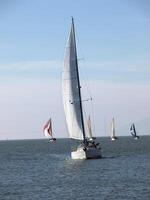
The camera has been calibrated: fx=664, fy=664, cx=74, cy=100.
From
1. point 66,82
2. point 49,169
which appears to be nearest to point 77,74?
point 66,82

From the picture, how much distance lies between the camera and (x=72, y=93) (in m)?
83.1

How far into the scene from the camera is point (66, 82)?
82688 mm

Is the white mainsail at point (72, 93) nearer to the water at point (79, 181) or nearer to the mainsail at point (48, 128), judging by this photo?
the water at point (79, 181)

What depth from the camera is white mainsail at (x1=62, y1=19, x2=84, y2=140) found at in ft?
271

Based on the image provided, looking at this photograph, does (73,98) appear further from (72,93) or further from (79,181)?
(79,181)

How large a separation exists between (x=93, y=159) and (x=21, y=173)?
14.8 metres

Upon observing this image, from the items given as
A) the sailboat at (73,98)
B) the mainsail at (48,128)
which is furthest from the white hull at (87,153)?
the mainsail at (48,128)

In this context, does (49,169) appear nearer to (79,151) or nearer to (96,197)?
(79,151)

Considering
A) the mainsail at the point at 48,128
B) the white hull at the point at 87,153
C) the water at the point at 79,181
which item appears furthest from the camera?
the mainsail at the point at 48,128

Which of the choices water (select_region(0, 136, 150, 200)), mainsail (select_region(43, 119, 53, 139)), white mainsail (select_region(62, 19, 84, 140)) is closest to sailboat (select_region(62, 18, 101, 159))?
white mainsail (select_region(62, 19, 84, 140))

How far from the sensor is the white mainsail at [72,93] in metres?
82.8

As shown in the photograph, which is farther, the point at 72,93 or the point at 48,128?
the point at 48,128

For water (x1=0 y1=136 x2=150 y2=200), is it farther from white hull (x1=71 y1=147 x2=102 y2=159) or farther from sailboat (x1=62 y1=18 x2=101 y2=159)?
sailboat (x1=62 y1=18 x2=101 y2=159)

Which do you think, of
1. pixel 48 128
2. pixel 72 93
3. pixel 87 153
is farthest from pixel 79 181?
pixel 48 128
